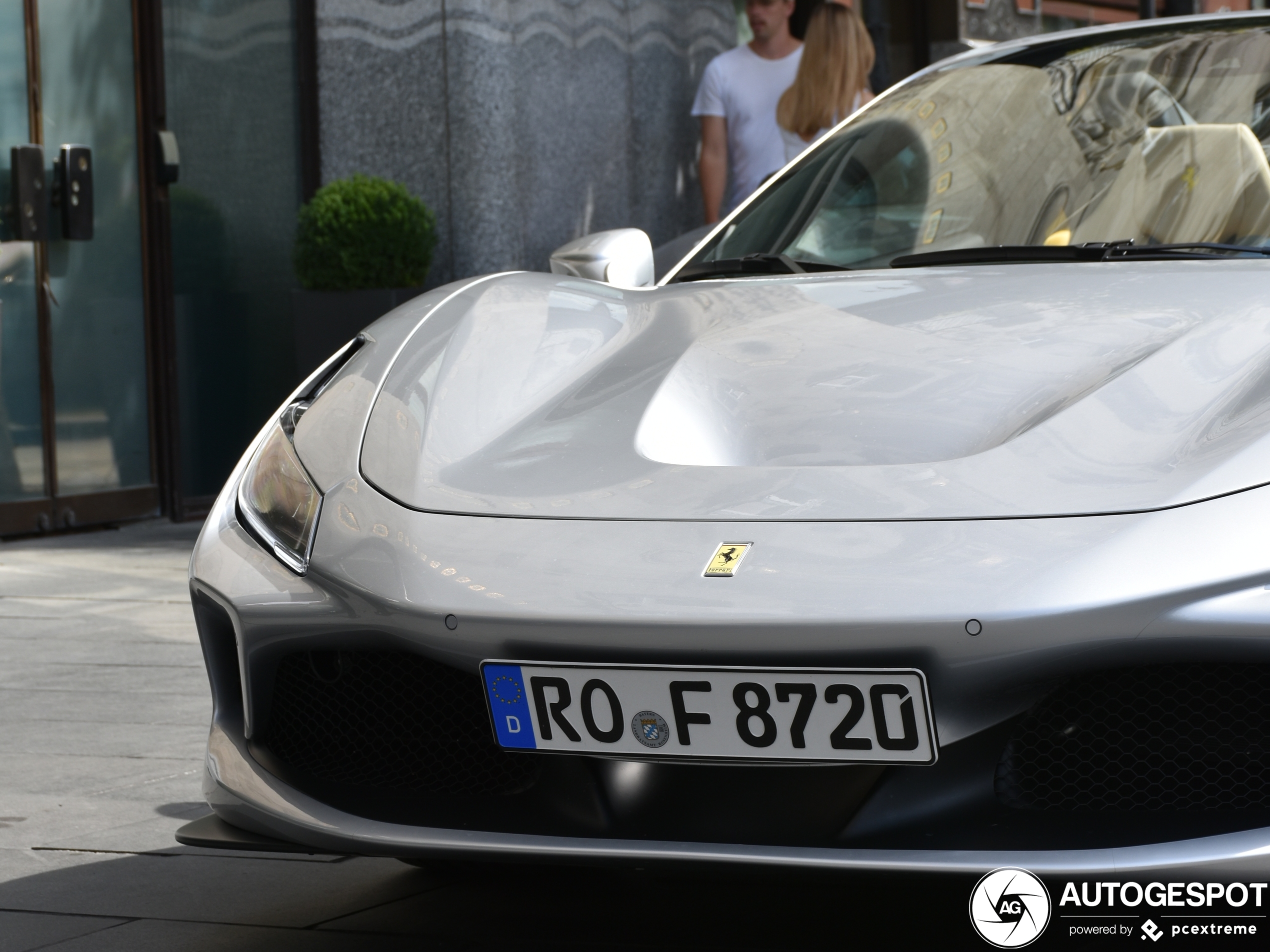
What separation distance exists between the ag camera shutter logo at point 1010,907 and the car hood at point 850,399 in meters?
0.42

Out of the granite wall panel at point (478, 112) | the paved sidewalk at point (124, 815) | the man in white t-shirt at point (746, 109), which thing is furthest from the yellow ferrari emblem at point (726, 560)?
the granite wall panel at point (478, 112)

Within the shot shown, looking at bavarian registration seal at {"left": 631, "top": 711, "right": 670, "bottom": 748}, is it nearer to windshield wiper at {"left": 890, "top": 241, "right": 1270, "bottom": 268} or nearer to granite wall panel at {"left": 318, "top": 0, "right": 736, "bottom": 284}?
windshield wiper at {"left": 890, "top": 241, "right": 1270, "bottom": 268}

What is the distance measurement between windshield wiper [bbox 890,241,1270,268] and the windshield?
6 centimetres

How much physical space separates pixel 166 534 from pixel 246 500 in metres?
5.22

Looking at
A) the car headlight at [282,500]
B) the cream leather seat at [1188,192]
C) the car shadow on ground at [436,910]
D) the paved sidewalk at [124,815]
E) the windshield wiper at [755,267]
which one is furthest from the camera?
the windshield wiper at [755,267]

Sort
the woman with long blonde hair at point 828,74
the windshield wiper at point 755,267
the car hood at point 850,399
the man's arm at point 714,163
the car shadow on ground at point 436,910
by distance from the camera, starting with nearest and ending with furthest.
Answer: the car hood at point 850,399, the car shadow on ground at point 436,910, the windshield wiper at point 755,267, the woman with long blonde hair at point 828,74, the man's arm at point 714,163

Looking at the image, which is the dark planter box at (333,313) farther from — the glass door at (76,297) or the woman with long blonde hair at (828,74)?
the woman with long blonde hair at (828,74)

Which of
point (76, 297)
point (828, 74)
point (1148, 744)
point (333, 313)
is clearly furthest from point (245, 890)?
point (828, 74)

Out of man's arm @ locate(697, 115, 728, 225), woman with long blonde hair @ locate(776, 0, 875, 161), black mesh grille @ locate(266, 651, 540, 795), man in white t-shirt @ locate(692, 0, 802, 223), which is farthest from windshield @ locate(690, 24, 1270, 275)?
man's arm @ locate(697, 115, 728, 225)

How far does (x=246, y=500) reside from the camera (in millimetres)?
2629

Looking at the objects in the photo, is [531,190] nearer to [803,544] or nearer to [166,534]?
[166,534]

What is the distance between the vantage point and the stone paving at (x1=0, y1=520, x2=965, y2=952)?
2715mm

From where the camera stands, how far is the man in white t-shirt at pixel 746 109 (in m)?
8.59

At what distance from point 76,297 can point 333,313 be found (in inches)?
43.2
